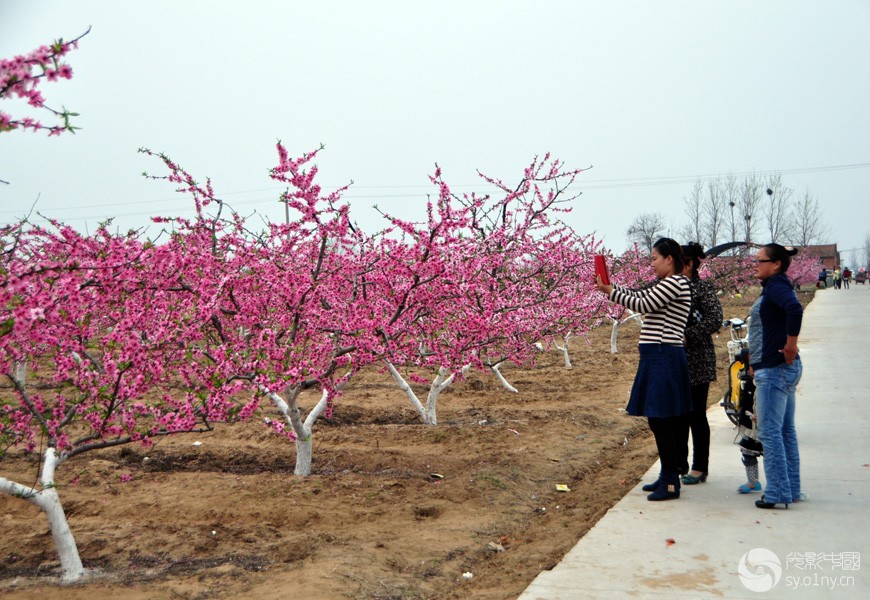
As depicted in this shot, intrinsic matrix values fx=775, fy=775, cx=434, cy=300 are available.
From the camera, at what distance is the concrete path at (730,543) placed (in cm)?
379

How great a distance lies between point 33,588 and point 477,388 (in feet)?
27.5

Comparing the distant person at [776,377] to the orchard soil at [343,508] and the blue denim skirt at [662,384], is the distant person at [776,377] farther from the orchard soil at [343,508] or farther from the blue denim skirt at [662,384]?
the orchard soil at [343,508]

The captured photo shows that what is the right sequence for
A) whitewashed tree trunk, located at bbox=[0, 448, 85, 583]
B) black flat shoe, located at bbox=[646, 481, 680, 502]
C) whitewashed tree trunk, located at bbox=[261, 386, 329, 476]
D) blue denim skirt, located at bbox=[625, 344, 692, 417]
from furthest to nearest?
whitewashed tree trunk, located at bbox=[261, 386, 329, 476], black flat shoe, located at bbox=[646, 481, 680, 502], blue denim skirt, located at bbox=[625, 344, 692, 417], whitewashed tree trunk, located at bbox=[0, 448, 85, 583]

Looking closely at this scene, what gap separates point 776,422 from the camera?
4980 millimetres

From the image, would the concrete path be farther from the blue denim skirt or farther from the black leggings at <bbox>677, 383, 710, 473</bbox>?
the blue denim skirt

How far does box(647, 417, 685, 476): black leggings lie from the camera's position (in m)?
5.36

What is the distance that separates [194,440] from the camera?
848 centimetres

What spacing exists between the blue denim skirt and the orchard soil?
0.80 meters

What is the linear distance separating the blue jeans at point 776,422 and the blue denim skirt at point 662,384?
49 centimetres

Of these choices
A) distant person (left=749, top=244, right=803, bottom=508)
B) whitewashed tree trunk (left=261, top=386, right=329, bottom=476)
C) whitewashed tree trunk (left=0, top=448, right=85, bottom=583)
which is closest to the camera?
whitewashed tree trunk (left=0, top=448, right=85, bottom=583)

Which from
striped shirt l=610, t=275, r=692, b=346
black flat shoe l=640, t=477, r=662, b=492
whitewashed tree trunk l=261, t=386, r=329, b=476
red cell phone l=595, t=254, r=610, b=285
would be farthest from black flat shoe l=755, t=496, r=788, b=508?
whitewashed tree trunk l=261, t=386, r=329, b=476

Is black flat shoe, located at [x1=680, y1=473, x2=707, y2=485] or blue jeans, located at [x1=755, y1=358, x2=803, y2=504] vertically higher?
blue jeans, located at [x1=755, y1=358, x2=803, y2=504]

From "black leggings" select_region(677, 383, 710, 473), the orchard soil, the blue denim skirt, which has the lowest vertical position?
the orchard soil

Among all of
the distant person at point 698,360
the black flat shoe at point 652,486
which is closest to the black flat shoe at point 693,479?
the distant person at point 698,360
